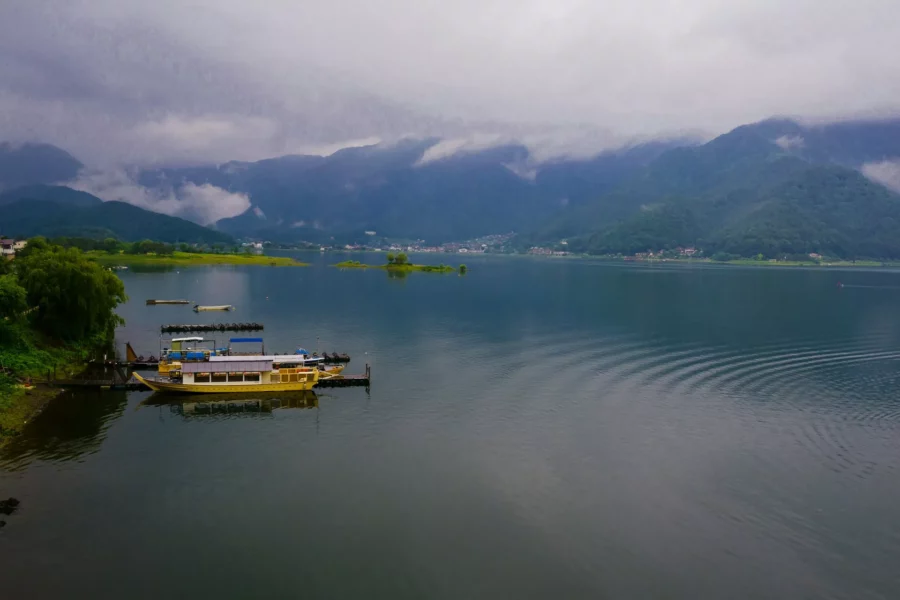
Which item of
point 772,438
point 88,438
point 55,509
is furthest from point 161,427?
point 772,438

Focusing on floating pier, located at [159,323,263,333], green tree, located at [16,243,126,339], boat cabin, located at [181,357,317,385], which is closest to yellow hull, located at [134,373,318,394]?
boat cabin, located at [181,357,317,385]

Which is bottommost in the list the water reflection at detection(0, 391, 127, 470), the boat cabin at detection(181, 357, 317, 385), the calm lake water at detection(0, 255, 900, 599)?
the calm lake water at detection(0, 255, 900, 599)

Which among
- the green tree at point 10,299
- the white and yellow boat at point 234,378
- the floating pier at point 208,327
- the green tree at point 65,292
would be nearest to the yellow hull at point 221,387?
the white and yellow boat at point 234,378

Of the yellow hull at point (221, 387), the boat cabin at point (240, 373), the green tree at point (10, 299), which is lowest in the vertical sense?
the yellow hull at point (221, 387)

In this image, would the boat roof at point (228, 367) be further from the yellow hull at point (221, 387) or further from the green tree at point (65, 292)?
the green tree at point (65, 292)

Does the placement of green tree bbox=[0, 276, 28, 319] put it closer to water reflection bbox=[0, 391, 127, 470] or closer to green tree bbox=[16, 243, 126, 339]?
green tree bbox=[16, 243, 126, 339]
